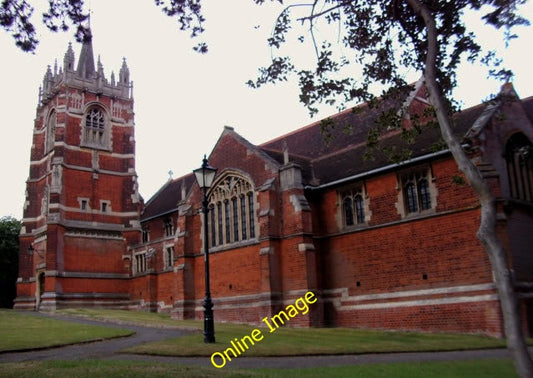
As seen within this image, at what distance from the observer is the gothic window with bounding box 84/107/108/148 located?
4241 centimetres

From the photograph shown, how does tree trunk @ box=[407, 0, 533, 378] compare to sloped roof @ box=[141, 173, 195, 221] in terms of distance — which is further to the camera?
sloped roof @ box=[141, 173, 195, 221]

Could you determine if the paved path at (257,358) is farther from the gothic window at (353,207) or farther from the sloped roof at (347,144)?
the gothic window at (353,207)

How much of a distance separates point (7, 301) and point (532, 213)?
4704 centimetres

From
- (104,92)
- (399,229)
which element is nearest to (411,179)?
(399,229)

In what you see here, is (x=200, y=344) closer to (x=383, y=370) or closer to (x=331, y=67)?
(x=383, y=370)

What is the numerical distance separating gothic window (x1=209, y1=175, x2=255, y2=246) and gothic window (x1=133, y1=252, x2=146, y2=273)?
13.1 meters

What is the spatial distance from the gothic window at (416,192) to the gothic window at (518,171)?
3039 millimetres

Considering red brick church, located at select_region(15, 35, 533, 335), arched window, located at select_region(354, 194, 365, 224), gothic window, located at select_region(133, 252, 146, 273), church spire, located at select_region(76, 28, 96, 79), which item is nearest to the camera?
red brick church, located at select_region(15, 35, 533, 335)

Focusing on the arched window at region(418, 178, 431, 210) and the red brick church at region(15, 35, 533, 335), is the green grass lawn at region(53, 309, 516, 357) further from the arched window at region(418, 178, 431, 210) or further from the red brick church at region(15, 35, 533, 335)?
the arched window at region(418, 178, 431, 210)

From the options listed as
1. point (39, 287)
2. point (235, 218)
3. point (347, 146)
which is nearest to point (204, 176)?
point (235, 218)

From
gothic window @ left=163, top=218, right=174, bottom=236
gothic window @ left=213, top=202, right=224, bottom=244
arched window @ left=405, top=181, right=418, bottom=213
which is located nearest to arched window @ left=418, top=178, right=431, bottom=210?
arched window @ left=405, top=181, right=418, bottom=213

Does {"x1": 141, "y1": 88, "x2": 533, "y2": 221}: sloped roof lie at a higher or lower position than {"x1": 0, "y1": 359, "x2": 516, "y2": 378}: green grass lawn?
higher

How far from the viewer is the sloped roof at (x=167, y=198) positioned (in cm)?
3844

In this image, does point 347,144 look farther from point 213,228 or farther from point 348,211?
point 213,228
